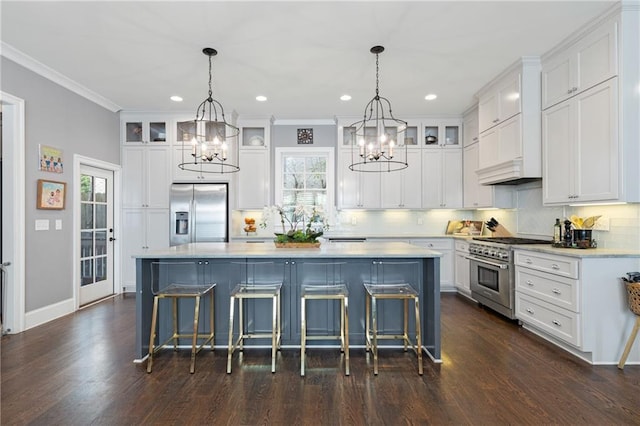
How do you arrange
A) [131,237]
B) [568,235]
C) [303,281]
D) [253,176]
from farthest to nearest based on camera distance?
[253,176] → [131,237] → [568,235] → [303,281]

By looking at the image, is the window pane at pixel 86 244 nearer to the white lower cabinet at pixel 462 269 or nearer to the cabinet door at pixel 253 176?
the cabinet door at pixel 253 176

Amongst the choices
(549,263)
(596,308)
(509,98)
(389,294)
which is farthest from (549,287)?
(509,98)

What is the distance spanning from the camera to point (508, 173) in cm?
395

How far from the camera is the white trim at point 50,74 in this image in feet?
11.1

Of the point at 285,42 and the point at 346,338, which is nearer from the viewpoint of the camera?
the point at 346,338

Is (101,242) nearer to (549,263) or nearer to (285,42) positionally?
(285,42)

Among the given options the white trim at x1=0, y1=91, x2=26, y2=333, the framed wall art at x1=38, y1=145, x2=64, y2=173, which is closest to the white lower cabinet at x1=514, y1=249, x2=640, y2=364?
the white trim at x1=0, y1=91, x2=26, y2=333

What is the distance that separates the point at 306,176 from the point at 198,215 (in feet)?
6.28

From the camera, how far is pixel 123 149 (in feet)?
17.5

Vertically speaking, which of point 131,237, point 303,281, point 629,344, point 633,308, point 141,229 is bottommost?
point 629,344

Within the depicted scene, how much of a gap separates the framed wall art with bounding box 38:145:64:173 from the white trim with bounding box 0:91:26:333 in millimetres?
229

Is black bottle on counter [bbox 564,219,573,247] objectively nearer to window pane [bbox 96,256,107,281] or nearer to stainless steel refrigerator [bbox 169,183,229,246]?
stainless steel refrigerator [bbox 169,183,229,246]

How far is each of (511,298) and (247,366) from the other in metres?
2.95

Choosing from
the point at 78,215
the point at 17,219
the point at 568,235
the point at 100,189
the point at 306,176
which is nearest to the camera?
the point at 568,235
